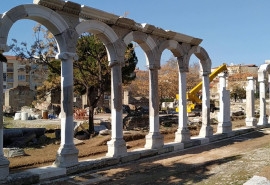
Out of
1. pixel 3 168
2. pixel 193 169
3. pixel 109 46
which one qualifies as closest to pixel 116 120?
pixel 109 46

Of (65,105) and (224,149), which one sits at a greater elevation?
(65,105)

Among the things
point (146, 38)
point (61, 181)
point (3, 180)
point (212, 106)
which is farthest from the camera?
point (212, 106)

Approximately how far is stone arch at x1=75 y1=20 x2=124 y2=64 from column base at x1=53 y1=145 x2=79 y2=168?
3319 millimetres

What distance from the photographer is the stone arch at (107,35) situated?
1006 centimetres

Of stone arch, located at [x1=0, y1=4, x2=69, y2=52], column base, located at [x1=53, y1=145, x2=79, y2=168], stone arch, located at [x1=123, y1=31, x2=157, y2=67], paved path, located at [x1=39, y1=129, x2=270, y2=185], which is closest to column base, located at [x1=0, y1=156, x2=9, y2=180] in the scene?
paved path, located at [x1=39, y1=129, x2=270, y2=185]

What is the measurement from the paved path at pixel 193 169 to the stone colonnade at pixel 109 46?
0.71 metres

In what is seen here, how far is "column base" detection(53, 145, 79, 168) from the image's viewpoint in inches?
358

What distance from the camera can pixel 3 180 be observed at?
7727 mm

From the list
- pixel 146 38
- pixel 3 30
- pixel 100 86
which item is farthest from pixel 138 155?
pixel 100 86

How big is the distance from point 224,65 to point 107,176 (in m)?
11.6

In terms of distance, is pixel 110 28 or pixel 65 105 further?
pixel 110 28

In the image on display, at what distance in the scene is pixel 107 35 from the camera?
10.7m

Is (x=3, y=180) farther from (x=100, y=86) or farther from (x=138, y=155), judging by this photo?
(x=100, y=86)

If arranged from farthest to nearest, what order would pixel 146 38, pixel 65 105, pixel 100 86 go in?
pixel 100 86, pixel 146 38, pixel 65 105
